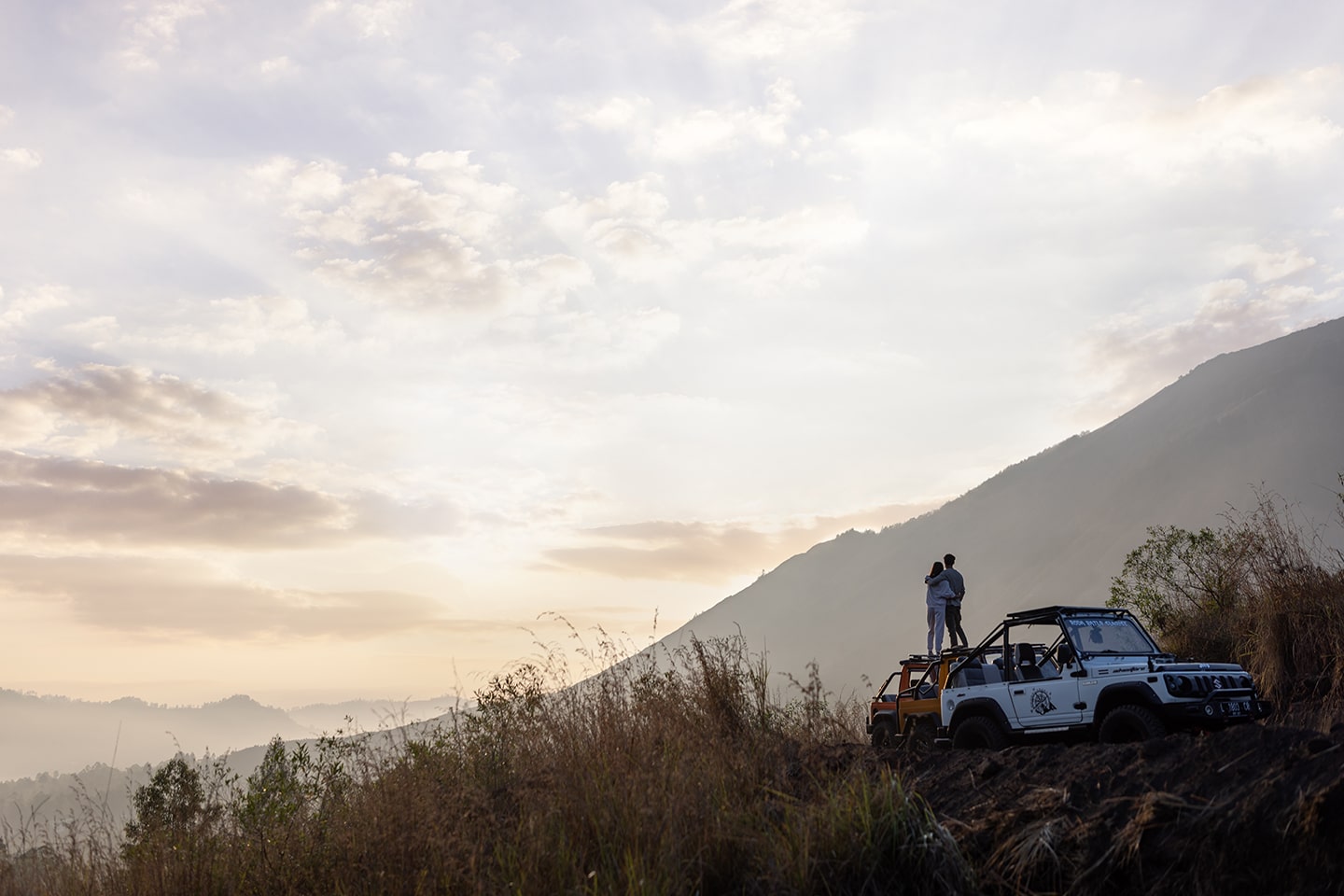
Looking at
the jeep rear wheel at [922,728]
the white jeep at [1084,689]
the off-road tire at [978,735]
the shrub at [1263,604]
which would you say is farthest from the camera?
the jeep rear wheel at [922,728]

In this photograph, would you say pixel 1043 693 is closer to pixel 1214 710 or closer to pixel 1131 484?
pixel 1214 710

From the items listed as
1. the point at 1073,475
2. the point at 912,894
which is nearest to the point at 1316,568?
the point at 912,894

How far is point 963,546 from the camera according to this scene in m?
188

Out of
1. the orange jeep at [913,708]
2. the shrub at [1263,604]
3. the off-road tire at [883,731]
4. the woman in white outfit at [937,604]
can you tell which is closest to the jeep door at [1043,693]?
the orange jeep at [913,708]

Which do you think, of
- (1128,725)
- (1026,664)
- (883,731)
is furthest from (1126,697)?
(883,731)

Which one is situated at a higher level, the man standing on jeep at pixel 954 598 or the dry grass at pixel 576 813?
the man standing on jeep at pixel 954 598

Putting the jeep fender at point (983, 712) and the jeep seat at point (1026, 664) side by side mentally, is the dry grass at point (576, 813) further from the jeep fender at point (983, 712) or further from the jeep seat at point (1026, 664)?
the jeep seat at point (1026, 664)

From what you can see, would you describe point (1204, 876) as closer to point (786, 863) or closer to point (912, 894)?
point (912, 894)

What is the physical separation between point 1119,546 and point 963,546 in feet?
155

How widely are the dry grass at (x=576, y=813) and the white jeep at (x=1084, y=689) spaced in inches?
116

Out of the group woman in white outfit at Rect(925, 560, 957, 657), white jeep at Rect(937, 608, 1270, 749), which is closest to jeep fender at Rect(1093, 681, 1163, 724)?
white jeep at Rect(937, 608, 1270, 749)

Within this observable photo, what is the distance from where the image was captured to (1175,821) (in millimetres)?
5484

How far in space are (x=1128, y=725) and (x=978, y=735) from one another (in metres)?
1.92

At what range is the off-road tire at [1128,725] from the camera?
9070 millimetres
